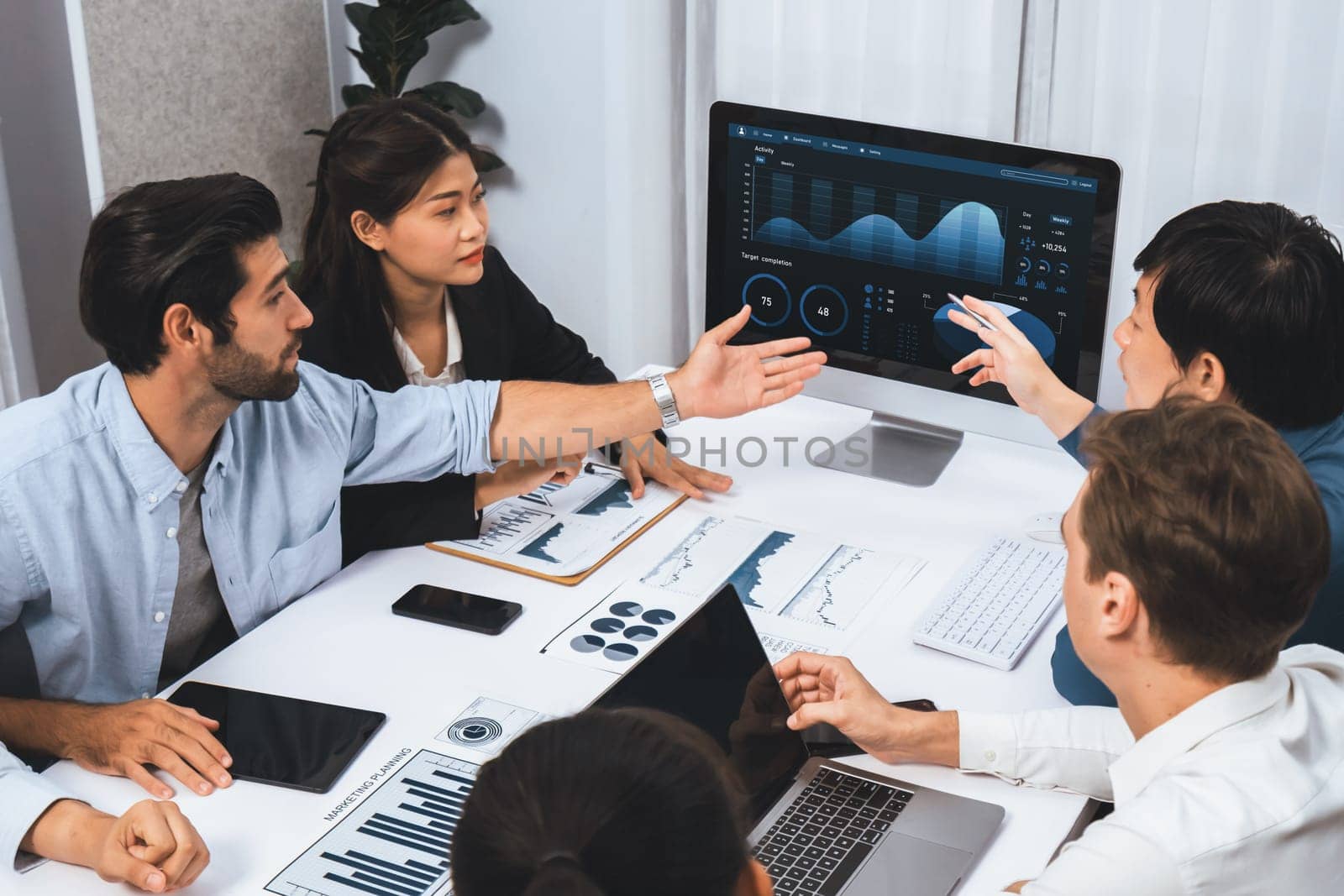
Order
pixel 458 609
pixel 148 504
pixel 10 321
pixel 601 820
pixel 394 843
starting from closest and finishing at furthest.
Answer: pixel 601 820, pixel 394 843, pixel 148 504, pixel 458 609, pixel 10 321

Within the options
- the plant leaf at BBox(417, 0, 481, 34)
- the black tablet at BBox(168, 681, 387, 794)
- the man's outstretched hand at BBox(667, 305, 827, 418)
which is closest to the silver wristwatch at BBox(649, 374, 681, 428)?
the man's outstretched hand at BBox(667, 305, 827, 418)

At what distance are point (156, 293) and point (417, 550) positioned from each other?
51cm

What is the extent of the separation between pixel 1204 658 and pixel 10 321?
264 centimetres

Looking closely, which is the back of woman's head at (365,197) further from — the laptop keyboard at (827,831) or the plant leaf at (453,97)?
the plant leaf at (453,97)

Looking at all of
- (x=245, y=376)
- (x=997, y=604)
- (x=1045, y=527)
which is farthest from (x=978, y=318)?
(x=245, y=376)

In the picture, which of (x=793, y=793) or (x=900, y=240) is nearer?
(x=793, y=793)

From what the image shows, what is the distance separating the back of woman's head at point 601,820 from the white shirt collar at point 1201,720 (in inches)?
19.4

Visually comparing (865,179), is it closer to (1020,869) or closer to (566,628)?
(566,628)

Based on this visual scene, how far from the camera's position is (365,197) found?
7.06 feet

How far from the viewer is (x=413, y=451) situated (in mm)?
1925

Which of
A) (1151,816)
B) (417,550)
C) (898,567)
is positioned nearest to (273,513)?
(417,550)

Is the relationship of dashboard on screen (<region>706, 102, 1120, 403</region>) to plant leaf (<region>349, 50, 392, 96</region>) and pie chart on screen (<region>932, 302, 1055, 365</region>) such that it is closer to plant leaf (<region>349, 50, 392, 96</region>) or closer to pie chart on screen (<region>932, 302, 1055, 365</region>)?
pie chart on screen (<region>932, 302, 1055, 365</region>)

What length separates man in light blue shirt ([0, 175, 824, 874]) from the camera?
5.03 feet

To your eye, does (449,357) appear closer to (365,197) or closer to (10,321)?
(365,197)
